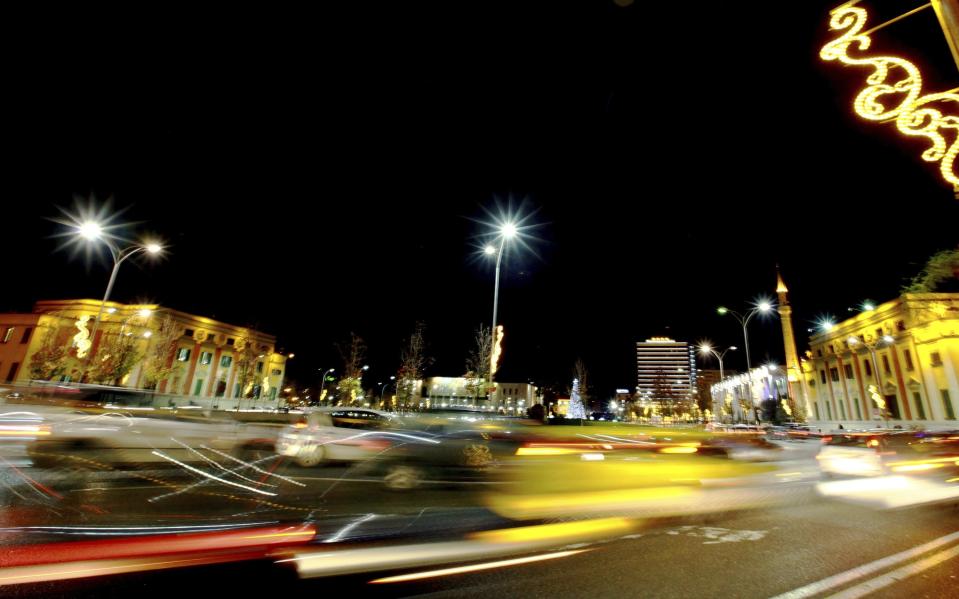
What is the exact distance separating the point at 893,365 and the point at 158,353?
273 ft

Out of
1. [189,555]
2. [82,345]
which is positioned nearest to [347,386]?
[82,345]

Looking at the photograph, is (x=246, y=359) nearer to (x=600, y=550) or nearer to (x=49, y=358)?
(x=49, y=358)

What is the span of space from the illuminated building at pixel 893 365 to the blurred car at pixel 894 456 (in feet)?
78.9

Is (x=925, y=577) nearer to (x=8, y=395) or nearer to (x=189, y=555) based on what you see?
(x=189, y=555)

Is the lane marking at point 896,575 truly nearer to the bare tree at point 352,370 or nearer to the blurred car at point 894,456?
the blurred car at point 894,456

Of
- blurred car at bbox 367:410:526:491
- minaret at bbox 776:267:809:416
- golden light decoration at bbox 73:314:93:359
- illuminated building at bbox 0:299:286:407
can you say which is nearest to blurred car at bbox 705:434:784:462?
blurred car at bbox 367:410:526:491

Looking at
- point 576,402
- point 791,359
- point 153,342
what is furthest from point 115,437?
point 576,402

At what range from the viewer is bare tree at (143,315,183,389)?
46.7 metres

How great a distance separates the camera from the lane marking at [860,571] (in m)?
4.21

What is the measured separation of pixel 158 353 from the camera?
48.8 meters

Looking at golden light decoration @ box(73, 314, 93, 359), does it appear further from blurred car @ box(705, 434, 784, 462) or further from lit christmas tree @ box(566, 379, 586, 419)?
lit christmas tree @ box(566, 379, 586, 419)

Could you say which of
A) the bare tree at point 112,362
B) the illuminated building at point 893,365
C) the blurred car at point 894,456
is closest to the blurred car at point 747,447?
the blurred car at point 894,456

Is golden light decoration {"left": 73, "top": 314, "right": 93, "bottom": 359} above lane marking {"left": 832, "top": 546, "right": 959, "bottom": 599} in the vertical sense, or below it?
above

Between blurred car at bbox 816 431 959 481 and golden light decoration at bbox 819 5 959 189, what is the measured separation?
8223mm
